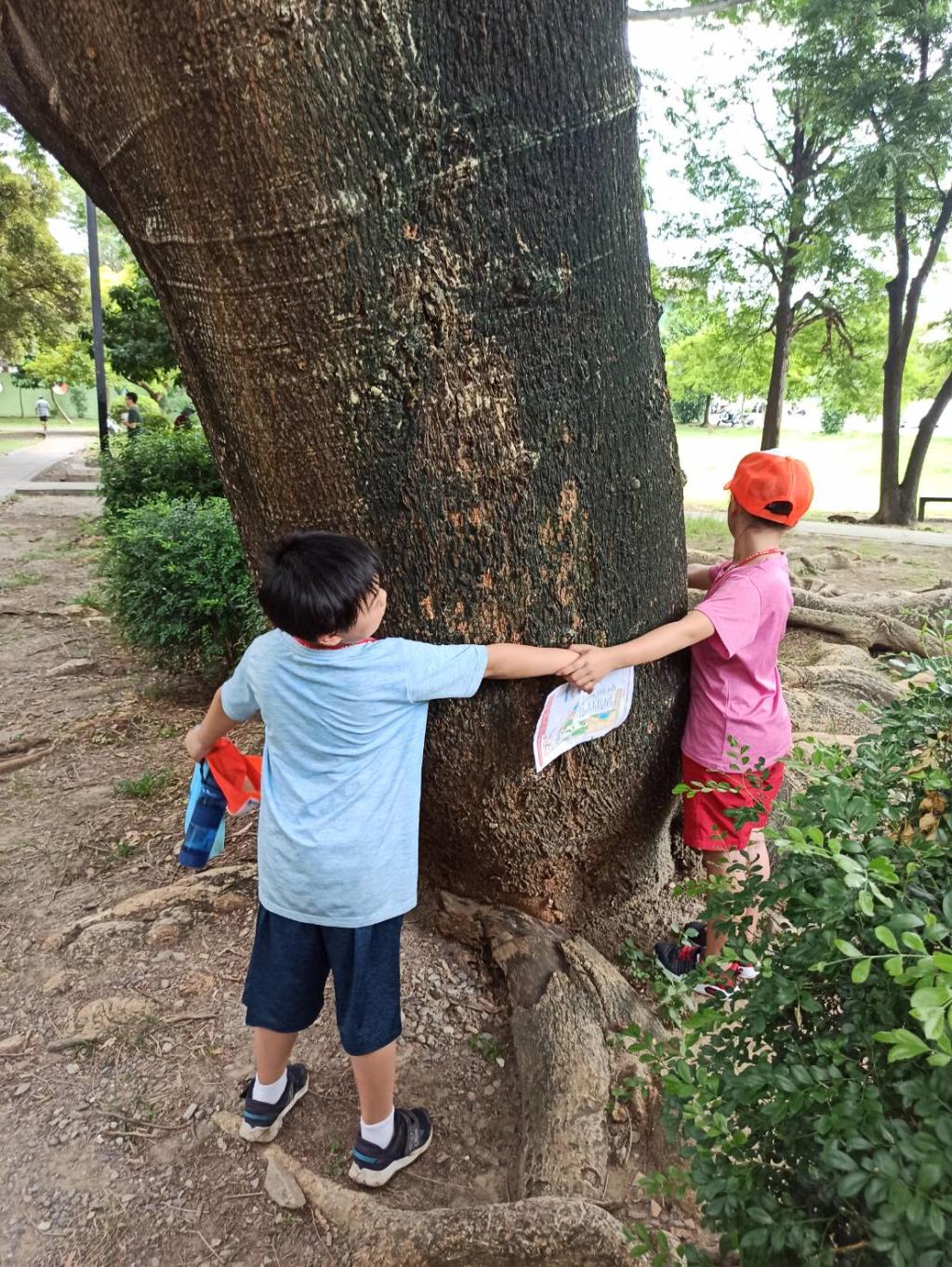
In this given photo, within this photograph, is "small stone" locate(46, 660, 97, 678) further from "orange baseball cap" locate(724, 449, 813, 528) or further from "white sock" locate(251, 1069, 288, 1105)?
"orange baseball cap" locate(724, 449, 813, 528)

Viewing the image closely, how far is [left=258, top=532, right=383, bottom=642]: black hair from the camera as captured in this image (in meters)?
1.71

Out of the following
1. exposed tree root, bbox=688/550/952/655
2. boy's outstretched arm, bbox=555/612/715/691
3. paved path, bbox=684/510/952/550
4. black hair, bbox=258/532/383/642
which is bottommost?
exposed tree root, bbox=688/550/952/655

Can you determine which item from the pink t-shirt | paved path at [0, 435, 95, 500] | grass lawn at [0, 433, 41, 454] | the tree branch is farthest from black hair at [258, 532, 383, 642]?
grass lawn at [0, 433, 41, 454]

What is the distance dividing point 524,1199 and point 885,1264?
0.98 metres

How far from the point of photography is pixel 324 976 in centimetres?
206

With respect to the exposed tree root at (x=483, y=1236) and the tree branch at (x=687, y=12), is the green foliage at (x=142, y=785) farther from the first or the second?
the tree branch at (x=687, y=12)

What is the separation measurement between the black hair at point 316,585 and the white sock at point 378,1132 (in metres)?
1.21

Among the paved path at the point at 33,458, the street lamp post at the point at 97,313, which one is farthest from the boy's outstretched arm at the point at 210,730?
the paved path at the point at 33,458

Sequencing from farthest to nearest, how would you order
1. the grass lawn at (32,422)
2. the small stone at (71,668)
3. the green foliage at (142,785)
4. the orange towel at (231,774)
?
the grass lawn at (32,422), the small stone at (71,668), the green foliage at (142,785), the orange towel at (231,774)

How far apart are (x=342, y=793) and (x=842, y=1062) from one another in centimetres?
110

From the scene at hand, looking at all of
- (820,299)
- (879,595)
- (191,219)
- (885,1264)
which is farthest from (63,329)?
(885,1264)

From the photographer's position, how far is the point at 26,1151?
6.77ft

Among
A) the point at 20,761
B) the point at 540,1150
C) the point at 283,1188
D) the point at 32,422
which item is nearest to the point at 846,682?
the point at 540,1150

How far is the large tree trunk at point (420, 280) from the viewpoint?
1.55m
